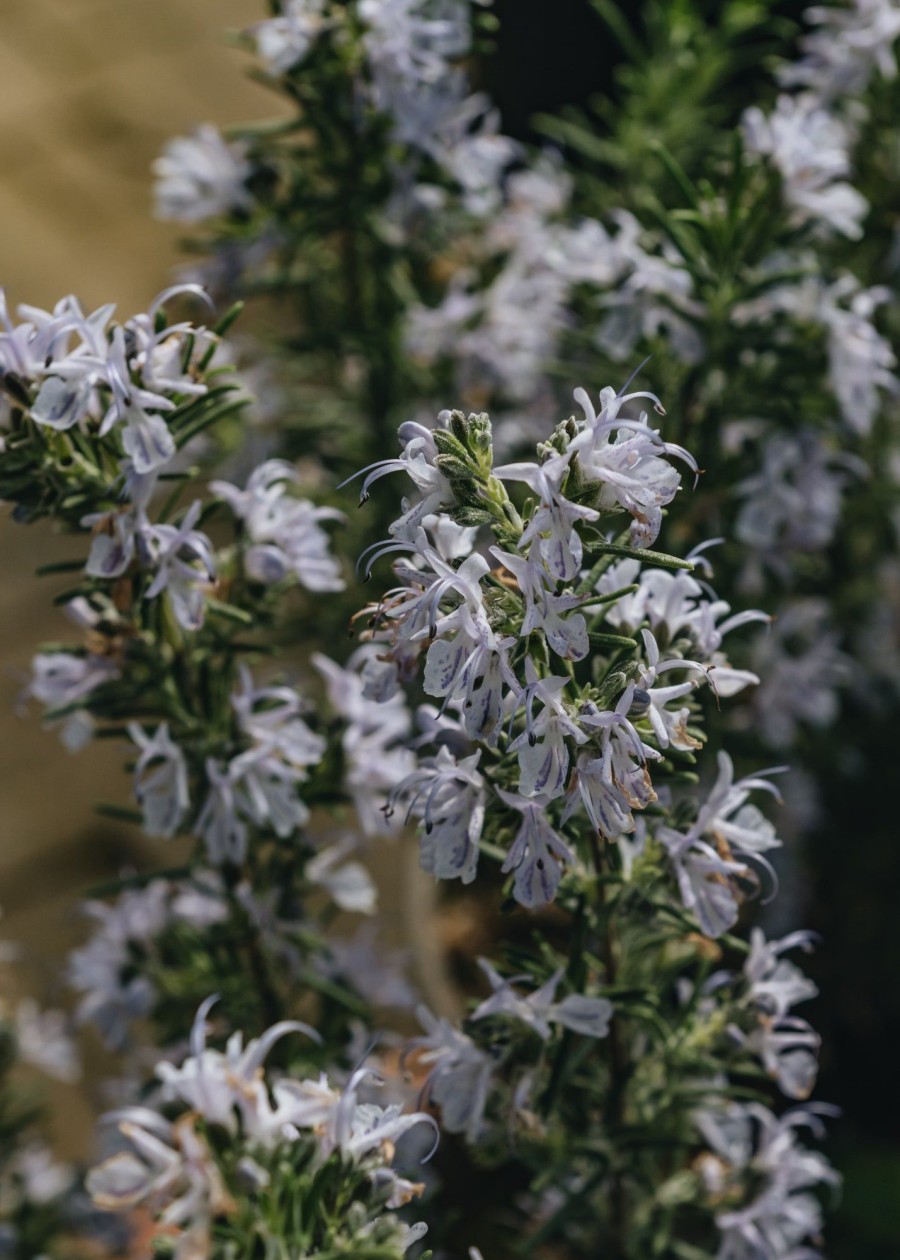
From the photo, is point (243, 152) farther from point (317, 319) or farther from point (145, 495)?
point (145, 495)

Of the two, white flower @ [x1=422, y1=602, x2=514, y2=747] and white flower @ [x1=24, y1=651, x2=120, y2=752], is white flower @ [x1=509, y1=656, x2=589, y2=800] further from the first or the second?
white flower @ [x1=24, y1=651, x2=120, y2=752]

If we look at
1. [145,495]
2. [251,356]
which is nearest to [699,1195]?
[145,495]

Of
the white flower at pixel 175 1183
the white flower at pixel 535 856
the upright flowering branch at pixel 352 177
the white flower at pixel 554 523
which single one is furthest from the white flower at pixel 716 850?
the upright flowering branch at pixel 352 177

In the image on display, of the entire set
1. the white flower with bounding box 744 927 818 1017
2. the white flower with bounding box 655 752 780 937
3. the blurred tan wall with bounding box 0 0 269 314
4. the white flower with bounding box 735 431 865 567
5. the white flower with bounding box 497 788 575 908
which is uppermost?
the blurred tan wall with bounding box 0 0 269 314

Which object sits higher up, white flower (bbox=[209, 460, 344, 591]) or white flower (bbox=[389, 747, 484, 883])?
white flower (bbox=[209, 460, 344, 591])

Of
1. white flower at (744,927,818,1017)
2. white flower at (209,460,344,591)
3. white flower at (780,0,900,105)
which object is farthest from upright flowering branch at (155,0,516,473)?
white flower at (744,927,818,1017)

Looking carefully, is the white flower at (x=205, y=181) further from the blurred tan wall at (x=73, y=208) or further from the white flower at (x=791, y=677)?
the blurred tan wall at (x=73, y=208)

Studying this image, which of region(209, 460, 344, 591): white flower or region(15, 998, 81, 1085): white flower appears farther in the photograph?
region(15, 998, 81, 1085): white flower

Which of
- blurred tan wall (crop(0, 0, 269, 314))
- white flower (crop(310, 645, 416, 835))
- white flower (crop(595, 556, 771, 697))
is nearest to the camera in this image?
white flower (crop(595, 556, 771, 697))

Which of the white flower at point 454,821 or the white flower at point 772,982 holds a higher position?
the white flower at point 454,821
